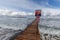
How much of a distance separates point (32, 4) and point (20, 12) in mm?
218

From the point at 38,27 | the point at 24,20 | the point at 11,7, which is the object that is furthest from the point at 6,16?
the point at 38,27

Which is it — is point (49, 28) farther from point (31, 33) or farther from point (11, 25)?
point (11, 25)

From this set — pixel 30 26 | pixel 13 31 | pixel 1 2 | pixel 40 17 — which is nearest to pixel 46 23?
pixel 40 17

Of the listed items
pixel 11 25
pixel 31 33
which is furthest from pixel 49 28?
pixel 11 25

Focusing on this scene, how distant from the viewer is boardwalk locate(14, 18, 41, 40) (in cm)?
185

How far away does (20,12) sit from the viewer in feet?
6.15

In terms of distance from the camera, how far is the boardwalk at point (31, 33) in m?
1.85

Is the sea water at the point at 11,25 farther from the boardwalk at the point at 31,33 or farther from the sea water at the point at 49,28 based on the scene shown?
the sea water at the point at 49,28

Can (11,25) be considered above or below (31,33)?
above

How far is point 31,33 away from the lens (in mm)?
1849

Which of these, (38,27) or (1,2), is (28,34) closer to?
(38,27)

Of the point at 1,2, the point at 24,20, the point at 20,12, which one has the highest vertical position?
the point at 1,2

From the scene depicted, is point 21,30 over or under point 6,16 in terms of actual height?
under

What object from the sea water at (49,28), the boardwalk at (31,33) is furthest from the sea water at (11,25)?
the sea water at (49,28)
